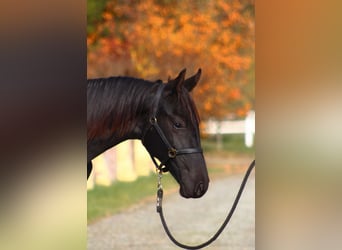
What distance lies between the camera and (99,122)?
229 centimetres

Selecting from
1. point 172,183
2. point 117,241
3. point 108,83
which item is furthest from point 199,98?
point 108,83

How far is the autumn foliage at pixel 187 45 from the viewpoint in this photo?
14.6ft

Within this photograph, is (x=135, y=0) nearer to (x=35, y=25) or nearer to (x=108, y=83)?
(x=108, y=83)

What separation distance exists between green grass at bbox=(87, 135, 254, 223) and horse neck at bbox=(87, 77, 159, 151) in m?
2.39

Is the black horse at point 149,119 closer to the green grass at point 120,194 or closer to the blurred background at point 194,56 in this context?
the blurred background at point 194,56

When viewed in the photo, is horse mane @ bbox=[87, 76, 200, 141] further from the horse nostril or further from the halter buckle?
the horse nostril

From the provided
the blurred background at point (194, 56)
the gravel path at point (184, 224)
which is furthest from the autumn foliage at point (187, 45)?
the gravel path at point (184, 224)

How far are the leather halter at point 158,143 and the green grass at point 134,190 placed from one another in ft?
7.47

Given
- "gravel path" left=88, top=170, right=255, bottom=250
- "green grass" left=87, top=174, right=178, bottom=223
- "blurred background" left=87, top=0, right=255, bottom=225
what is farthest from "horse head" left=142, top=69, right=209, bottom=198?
"green grass" left=87, top=174, right=178, bottom=223

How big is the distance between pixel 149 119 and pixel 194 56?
225 cm

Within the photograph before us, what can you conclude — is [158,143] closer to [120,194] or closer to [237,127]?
[237,127]

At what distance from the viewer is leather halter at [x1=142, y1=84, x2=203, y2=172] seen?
2.33 m

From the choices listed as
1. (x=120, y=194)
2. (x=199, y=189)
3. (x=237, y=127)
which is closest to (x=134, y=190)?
(x=120, y=194)

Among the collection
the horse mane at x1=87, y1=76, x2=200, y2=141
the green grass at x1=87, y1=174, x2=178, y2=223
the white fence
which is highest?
the horse mane at x1=87, y1=76, x2=200, y2=141
